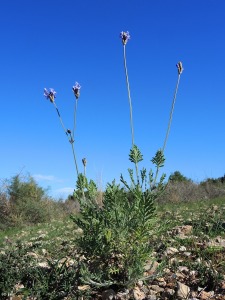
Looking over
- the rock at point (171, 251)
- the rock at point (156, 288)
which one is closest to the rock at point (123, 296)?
the rock at point (156, 288)

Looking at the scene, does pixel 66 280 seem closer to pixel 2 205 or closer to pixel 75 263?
pixel 75 263

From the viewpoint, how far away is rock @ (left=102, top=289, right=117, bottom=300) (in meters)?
3.99

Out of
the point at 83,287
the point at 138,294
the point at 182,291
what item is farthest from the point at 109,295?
the point at 182,291

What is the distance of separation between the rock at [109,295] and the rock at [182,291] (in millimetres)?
569

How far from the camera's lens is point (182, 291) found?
3977 millimetres

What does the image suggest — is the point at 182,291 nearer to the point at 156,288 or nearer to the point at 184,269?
the point at 156,288

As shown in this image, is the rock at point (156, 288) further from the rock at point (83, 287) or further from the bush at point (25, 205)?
the bush at point (25, 205)

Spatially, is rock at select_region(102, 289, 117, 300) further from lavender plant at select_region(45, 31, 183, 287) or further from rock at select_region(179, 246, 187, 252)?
rock at select_region(179, 246, 187, 252)

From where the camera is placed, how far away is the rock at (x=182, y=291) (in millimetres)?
3949

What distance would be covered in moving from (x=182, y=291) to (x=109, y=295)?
653 mm

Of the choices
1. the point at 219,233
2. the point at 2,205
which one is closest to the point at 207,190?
the point at 2,205

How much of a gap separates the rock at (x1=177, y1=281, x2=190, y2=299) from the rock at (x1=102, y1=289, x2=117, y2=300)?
0.57 metres

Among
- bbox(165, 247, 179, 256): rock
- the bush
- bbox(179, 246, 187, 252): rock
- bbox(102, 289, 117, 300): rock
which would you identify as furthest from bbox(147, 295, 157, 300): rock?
the bush

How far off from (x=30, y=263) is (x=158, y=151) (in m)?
2.08
